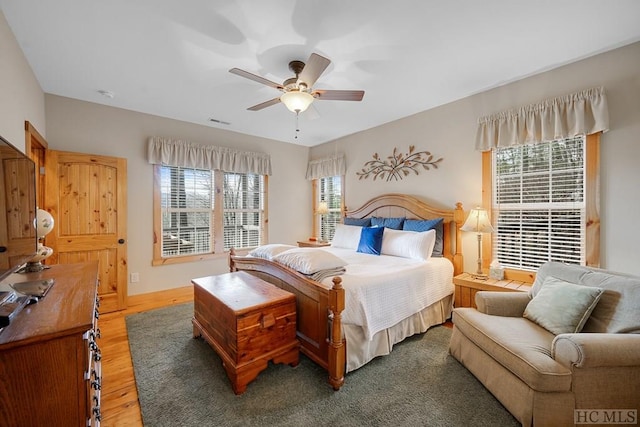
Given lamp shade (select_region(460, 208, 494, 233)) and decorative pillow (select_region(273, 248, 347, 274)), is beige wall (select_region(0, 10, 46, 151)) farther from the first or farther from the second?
lamp shade (select_region(460, 208, 494, 233))

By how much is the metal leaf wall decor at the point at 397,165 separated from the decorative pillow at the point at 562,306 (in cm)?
201

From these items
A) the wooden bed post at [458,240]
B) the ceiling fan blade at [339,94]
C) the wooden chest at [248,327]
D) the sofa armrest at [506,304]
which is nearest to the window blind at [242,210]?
the wooden chest at [248,327]

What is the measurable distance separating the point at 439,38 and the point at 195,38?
6.47 feet

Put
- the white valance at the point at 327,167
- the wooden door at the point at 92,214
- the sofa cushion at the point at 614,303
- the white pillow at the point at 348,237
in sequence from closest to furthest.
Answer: the sofa cushion at the point at 614,303, the wooden door at the point at 92,214, the white pillow at the point at 348,237, the white valance at the point at 327,167

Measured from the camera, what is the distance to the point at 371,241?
11.6 feet

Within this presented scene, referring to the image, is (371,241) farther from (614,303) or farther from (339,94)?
(614,303)

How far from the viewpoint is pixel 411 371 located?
216cm

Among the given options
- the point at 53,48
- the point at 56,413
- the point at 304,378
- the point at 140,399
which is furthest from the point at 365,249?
the point at 53,48

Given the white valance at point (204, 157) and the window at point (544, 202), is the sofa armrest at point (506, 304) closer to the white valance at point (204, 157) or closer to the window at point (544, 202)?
the window at point (544, 202)

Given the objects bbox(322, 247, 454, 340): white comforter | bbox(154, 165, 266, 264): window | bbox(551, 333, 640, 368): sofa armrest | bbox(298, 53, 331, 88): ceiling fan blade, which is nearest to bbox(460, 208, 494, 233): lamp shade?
bbox(322, 247, 454, 340): white comforter

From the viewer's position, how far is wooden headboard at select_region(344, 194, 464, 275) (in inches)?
129

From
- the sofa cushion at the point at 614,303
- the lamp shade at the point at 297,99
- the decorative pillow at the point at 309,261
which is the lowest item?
the sofa cushion at the point at 614,303

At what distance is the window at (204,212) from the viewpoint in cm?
407

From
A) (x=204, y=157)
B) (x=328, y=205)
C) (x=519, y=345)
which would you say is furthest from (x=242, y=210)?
(x=519, y=345)
